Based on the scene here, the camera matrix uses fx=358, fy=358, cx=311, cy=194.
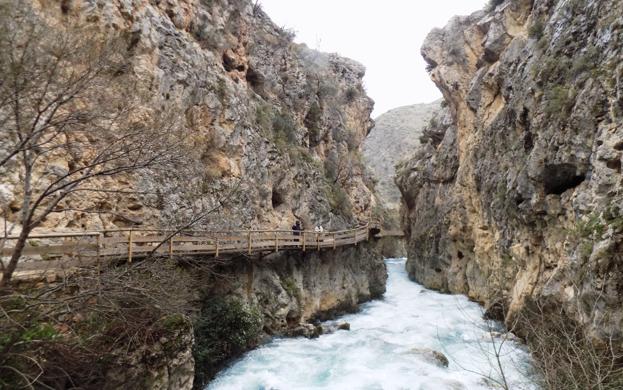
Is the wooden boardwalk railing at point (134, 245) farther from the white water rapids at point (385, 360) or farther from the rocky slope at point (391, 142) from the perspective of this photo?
the rocky slope at point (391, 142)

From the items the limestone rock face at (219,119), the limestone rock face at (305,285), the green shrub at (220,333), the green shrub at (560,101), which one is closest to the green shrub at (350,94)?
the limestone rock face at (219,119)

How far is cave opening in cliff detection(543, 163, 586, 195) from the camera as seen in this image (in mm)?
11664

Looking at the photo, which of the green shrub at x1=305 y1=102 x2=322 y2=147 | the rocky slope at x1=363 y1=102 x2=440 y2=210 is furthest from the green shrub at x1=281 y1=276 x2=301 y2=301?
the rocky slope at x1=363 y1=102 x2=440 y2=210

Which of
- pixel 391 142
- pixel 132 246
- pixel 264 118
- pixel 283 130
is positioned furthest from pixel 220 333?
pixel 391 142

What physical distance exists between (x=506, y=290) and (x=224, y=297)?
1244cm

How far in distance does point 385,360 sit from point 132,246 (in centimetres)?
905

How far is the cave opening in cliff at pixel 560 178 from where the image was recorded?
11.7 metres

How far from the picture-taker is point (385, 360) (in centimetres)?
1246

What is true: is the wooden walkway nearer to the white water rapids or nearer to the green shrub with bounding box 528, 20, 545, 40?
the white water rapids

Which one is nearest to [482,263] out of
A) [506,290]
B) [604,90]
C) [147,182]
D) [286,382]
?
[506,290]

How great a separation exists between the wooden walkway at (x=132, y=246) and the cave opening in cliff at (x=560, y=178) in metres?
9.87

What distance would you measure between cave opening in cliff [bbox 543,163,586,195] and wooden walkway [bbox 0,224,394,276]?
987cm

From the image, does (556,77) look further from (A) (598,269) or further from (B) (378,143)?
(B) (378,143)

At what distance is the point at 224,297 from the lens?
1258 centimetres
